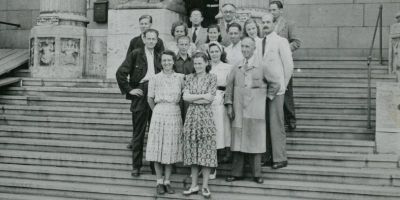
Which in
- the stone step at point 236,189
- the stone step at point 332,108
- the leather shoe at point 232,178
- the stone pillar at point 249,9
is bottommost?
the stone step at point 236,189

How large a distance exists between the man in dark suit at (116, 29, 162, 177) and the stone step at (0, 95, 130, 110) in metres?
2.32

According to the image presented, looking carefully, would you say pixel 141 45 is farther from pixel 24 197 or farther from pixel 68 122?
pixel 24 197

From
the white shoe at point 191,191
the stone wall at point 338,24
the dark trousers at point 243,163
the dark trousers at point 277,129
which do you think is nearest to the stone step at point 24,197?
the white shoe at point 191,191

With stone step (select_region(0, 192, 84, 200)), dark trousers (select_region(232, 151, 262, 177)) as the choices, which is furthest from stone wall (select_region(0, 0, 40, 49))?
dark trousers (select_region(232, 151, 262, 177))

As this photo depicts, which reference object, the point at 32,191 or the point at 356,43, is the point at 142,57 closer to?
the point at 32,191

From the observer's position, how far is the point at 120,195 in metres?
7.96

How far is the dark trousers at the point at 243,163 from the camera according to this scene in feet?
25.4

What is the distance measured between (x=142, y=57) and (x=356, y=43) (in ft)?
21.2

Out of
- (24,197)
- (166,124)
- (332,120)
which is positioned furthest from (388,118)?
(24,197)

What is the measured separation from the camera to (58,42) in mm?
12547

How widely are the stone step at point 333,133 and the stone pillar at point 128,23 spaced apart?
13.9 feet

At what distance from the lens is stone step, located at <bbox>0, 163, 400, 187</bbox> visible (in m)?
7.68

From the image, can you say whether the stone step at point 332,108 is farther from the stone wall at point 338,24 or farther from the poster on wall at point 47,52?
the poster on wall at point 47,52

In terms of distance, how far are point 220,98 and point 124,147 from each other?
2085 millimetres
